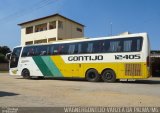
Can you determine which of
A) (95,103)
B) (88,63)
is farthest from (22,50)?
(95,103)

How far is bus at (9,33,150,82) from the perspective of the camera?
18500 millimetres

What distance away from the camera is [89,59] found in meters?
20.9

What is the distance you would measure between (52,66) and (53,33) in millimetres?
25444

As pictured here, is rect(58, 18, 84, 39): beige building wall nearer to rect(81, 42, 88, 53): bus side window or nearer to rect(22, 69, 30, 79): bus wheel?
rect(22, 69, 30, 79): bus wheel

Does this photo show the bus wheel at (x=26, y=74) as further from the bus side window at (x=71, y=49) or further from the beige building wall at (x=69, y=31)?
the beige building wall at (x=69, y=31)

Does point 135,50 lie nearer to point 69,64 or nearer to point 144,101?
point 69,64

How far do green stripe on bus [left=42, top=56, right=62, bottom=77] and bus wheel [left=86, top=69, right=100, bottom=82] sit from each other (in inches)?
105

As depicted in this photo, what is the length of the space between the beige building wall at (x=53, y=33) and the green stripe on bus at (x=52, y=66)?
2391 cm

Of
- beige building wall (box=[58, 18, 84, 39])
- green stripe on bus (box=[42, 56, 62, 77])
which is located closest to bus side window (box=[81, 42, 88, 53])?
green stripe on bus (box=[42, 56, 62, 77])

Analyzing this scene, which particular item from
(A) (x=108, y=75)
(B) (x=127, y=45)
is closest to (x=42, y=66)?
(A) (x=108, y=75)

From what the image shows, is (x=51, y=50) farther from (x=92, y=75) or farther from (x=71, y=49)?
(x=92, y=75)

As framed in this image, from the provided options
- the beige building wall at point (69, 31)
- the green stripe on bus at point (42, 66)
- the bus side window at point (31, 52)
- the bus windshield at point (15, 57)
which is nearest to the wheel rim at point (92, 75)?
the green stripe on bus at point (42, 66)

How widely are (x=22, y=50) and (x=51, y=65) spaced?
3.68 metres

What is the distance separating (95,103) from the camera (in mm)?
10047
